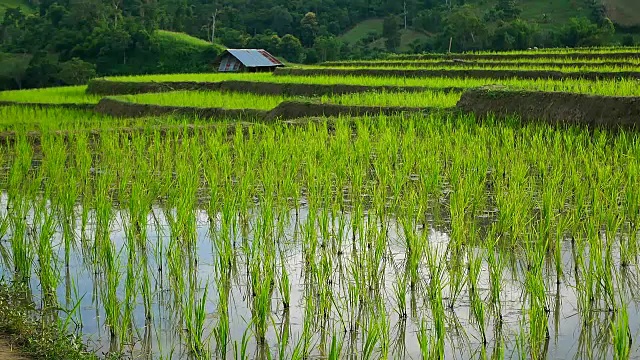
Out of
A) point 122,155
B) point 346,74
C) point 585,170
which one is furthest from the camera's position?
point 346,74

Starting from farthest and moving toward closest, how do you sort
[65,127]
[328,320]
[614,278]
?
[65,127], [614,278], [328,320]

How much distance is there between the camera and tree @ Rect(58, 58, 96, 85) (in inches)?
1159

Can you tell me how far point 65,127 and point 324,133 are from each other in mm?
3411

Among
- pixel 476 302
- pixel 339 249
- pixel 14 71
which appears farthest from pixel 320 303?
pixel 14 71

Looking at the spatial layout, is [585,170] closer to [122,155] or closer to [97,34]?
[122,155]

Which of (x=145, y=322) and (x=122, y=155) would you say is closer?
(x=145, y=322)

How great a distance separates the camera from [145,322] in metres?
3.20

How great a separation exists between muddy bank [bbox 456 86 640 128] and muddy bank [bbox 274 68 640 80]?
3538mm

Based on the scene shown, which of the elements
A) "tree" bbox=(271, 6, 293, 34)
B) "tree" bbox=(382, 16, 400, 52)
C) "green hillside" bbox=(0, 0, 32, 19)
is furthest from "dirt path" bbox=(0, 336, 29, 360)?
"green hillside" bbox=(0, 0, 32, 19)

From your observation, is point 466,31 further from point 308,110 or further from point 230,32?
point 308,110

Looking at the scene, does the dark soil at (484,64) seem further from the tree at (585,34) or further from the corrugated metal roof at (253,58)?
the tree at (585,34)

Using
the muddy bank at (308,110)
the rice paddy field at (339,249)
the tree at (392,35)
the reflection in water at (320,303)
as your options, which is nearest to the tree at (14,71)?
the tree at (392,35)

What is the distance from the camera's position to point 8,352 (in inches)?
110

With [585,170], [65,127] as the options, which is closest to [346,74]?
[65,127]
